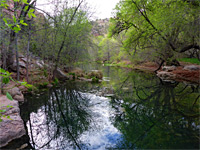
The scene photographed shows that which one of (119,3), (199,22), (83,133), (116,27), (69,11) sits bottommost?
(83,133)

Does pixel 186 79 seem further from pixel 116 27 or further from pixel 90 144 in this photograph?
pixel 90 144

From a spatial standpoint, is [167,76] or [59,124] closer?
[59,124]

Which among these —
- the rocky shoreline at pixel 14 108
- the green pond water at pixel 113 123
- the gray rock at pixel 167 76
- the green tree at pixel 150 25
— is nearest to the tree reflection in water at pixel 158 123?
the green pond water at pixel 113 123

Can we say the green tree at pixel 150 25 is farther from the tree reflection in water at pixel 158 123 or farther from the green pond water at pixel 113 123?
the tree reflection in water at pixel 158 123

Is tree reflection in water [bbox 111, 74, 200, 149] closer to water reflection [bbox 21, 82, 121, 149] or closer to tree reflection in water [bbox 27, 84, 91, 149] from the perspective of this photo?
water reflection [bbox 21, 82, 121, 149]

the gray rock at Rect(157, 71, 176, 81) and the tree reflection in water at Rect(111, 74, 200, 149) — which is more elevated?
the gray rock at Rect(157, 71, 176, 81)

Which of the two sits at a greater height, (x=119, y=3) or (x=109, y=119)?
(x=119, y=3)

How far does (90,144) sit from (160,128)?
2557 millimetres

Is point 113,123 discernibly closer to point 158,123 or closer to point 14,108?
point 158,123

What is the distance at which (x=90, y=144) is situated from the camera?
4.09 meters

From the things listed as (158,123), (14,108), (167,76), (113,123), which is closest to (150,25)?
(167,76)

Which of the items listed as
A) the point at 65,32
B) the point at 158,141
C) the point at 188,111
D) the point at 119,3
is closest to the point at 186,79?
the point at 188,111

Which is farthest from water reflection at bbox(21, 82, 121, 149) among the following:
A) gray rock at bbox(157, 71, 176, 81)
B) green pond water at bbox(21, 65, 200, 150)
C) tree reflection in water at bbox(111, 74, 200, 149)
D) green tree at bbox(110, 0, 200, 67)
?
gray rock at bbox(157, 71, 176, 81)

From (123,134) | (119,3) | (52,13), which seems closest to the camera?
(123,134)
